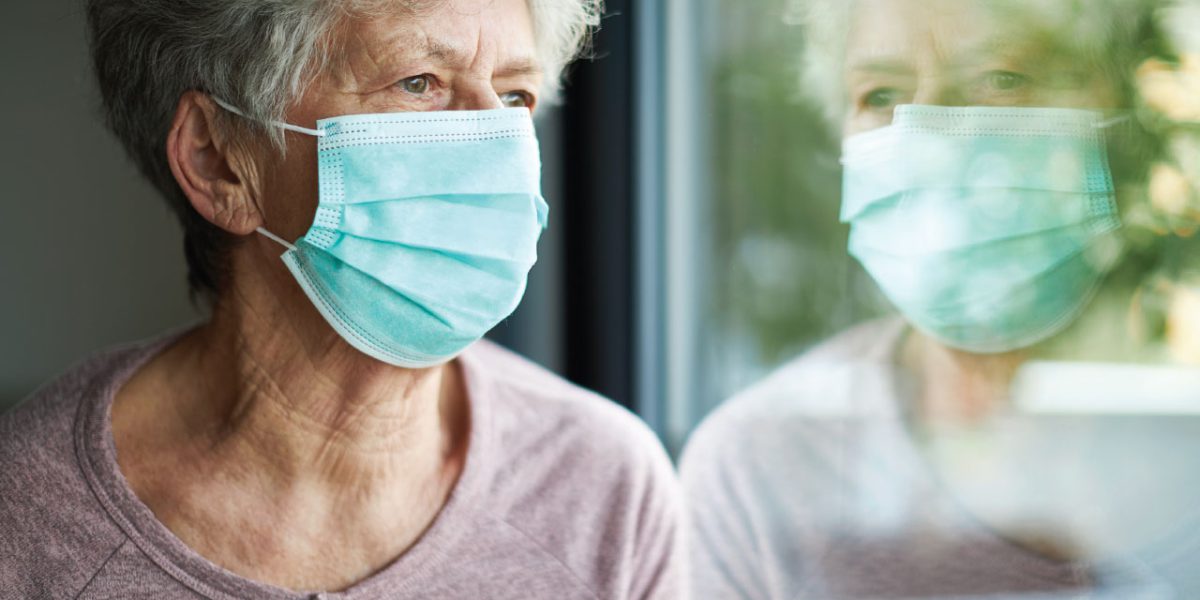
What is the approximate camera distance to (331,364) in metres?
1.24

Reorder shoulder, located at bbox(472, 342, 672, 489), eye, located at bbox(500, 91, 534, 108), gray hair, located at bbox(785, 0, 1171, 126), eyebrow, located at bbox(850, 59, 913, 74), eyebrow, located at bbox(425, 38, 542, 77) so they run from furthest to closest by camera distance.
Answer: shoulder, located at bbox(472, 342, 672, 489) < eye, located at bbox(500, 91, 534, 108) < eyebrow, located at bbox(425, 38, 542, 77) < eyebrow, located at bbox(850, 59, 913, 74) < gray hair, located at bbox(785, 0, 1171, 126)

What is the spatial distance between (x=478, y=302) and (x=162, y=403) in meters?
0.50

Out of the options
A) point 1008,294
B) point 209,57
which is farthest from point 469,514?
point 1008,294

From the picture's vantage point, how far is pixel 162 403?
1320 mm

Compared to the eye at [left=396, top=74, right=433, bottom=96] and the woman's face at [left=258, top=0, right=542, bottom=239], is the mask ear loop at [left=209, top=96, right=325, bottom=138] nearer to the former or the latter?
the woman's face at [left=258, top=0, right=542, bottom=239]

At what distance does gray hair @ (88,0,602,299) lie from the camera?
1.13 meters

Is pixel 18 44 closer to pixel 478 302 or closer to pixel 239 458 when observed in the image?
pixel 239 458

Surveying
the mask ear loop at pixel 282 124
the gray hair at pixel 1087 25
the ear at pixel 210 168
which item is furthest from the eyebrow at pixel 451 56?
the gray hair at pixel 1087 25

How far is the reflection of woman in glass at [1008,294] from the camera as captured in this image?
0.75 m

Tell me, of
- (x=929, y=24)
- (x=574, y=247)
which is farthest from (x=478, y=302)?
(x=574, y=247)

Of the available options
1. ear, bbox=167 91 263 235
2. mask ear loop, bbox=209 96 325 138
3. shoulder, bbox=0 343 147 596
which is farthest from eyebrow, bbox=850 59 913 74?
shoulder, bbox=0 343 147 596

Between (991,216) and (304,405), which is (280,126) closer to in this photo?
(304,405)

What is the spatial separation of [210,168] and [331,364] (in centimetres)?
28

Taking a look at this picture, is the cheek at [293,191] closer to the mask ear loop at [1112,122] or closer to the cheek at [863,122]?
the cheek at [863,122]
